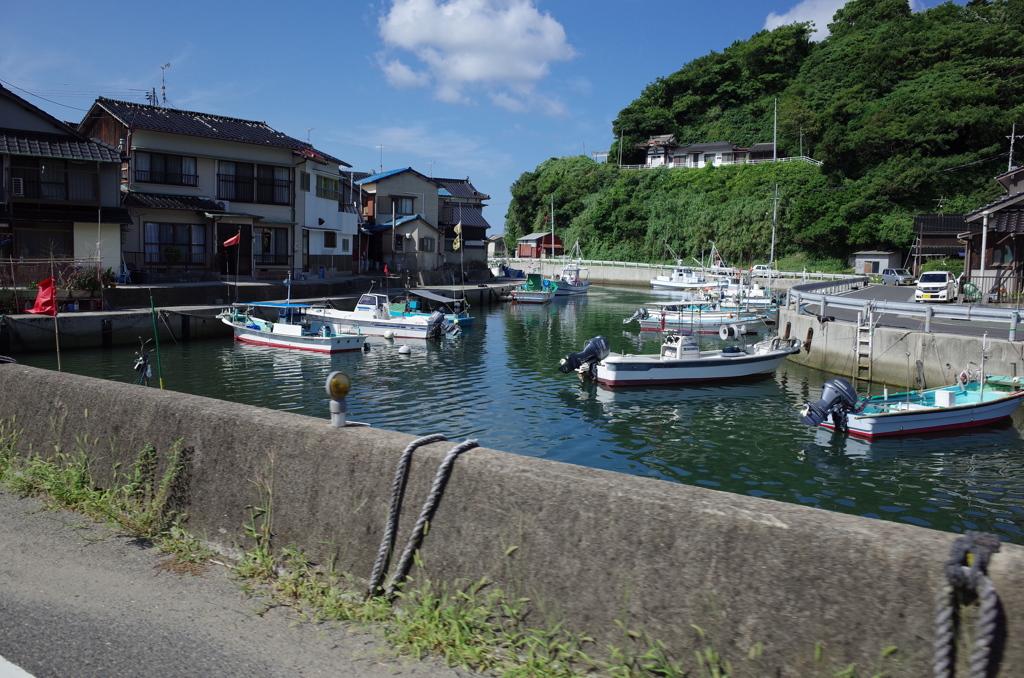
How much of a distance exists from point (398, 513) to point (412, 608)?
1.76ft

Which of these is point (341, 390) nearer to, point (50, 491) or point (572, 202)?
point (50, 491)

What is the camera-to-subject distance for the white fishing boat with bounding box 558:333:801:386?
21.5 meters

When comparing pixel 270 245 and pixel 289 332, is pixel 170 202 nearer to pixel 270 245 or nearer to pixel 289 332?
pixel 270 245

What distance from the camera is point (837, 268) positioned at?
213ft

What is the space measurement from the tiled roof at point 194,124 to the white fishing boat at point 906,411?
3181 centimetres

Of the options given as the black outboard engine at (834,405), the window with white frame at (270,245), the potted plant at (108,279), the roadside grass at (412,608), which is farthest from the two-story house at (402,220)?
the roadside grass at (412,608)

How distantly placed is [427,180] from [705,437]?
47.9 metres

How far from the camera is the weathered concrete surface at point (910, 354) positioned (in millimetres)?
18547

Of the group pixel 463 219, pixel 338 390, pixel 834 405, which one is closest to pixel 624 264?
pixel 463 219

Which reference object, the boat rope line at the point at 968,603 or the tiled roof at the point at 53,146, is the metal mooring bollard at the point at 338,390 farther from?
the tiled roof at the point at 53,146

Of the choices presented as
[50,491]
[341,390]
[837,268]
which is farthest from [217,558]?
[837,268]

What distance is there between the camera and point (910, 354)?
20.3 m

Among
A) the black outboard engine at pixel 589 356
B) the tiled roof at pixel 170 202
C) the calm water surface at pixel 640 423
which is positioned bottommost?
the calm water surface at pixel 640 423

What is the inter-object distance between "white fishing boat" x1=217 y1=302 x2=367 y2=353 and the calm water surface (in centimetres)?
46
